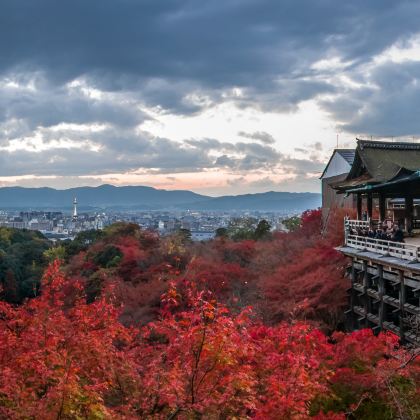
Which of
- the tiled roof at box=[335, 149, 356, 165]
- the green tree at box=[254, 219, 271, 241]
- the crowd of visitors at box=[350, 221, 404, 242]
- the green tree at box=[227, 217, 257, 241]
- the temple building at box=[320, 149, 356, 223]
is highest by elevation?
the tiled roof at box=[335, 149, 356, 165]

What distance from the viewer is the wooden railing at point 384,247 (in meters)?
20.0

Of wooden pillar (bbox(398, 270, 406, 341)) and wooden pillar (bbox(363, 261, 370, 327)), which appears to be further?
wooden pillar (bbox(363, 261, 370, 327))

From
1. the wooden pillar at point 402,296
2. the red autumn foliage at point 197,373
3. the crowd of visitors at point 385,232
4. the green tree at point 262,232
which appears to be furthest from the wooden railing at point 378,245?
the green tree at point 262,232

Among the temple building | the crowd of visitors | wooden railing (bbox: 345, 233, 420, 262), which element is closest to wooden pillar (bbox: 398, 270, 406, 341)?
wooden railing (bbox: 345, 233, 420, 262)

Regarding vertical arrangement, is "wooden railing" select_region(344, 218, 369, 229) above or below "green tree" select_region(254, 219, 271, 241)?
above

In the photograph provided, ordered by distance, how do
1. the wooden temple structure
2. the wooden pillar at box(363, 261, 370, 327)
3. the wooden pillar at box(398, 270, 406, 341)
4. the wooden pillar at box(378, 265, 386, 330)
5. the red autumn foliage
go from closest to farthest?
the red autumn foliage
the wooden temple structure
the wooden pillar at box(398, 270, 406, 341)
the wooden pillar at box(378, 265, 386, 330)
the wooden pillar at box(363, 261, 370, 327)

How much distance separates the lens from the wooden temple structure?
20594mm

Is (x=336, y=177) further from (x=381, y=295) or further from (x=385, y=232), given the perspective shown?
(x=381, y=295)

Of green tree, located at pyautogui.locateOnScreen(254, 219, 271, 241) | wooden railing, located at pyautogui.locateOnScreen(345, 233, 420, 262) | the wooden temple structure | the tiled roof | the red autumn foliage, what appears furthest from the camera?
green tree, located at pyautogui.locateOnScreen(254, 219, 271, 241)

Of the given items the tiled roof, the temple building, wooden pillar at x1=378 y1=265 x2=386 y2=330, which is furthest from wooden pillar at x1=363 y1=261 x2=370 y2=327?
the tiled roof

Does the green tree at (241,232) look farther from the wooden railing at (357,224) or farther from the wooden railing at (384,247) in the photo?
the wooden railing at (384,247)

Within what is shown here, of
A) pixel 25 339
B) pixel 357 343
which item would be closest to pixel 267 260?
pixel 357 343

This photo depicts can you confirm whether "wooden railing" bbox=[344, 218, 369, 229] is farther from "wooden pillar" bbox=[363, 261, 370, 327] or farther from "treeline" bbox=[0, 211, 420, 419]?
"treeline" bbox=[0, 211, 420, 419]

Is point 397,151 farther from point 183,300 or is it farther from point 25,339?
point 25,339
